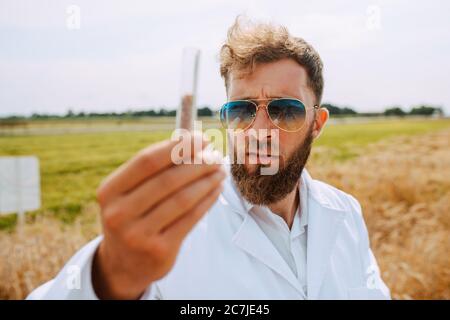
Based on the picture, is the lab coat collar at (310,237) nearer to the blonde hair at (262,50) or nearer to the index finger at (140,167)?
the blonde hair at (262,50)

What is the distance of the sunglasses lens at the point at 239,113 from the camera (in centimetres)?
234

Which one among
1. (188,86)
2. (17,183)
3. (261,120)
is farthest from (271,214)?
(17,183)

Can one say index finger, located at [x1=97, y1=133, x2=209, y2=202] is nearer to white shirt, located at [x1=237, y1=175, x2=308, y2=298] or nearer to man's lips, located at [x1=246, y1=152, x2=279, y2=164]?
white shirt, located at [x1=237, y1=175, x2=308, y2=298]

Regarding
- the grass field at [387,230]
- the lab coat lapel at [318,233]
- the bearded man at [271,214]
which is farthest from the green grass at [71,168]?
the lab coat lapel at [318,233]

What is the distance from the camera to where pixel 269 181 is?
2.45 metres

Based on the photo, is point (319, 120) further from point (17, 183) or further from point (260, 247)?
point (17, 183)

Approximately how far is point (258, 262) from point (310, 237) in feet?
1.26

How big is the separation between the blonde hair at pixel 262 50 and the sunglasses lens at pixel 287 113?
279 mm

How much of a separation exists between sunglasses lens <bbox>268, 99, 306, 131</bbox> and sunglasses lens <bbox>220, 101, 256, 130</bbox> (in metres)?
0.12

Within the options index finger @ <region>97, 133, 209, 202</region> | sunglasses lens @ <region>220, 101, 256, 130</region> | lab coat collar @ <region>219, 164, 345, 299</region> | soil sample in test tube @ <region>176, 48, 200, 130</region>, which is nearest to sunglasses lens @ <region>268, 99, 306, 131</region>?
sunglasses lens @ <region>220, 101, 256, 130</region>

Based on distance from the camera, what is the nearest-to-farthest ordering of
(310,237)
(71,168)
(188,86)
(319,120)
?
(188,86) → (310,237) → (319,120) → (71,168)

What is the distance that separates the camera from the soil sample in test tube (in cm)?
102

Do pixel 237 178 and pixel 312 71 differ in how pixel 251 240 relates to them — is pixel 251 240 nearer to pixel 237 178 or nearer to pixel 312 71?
pixel 237 178
